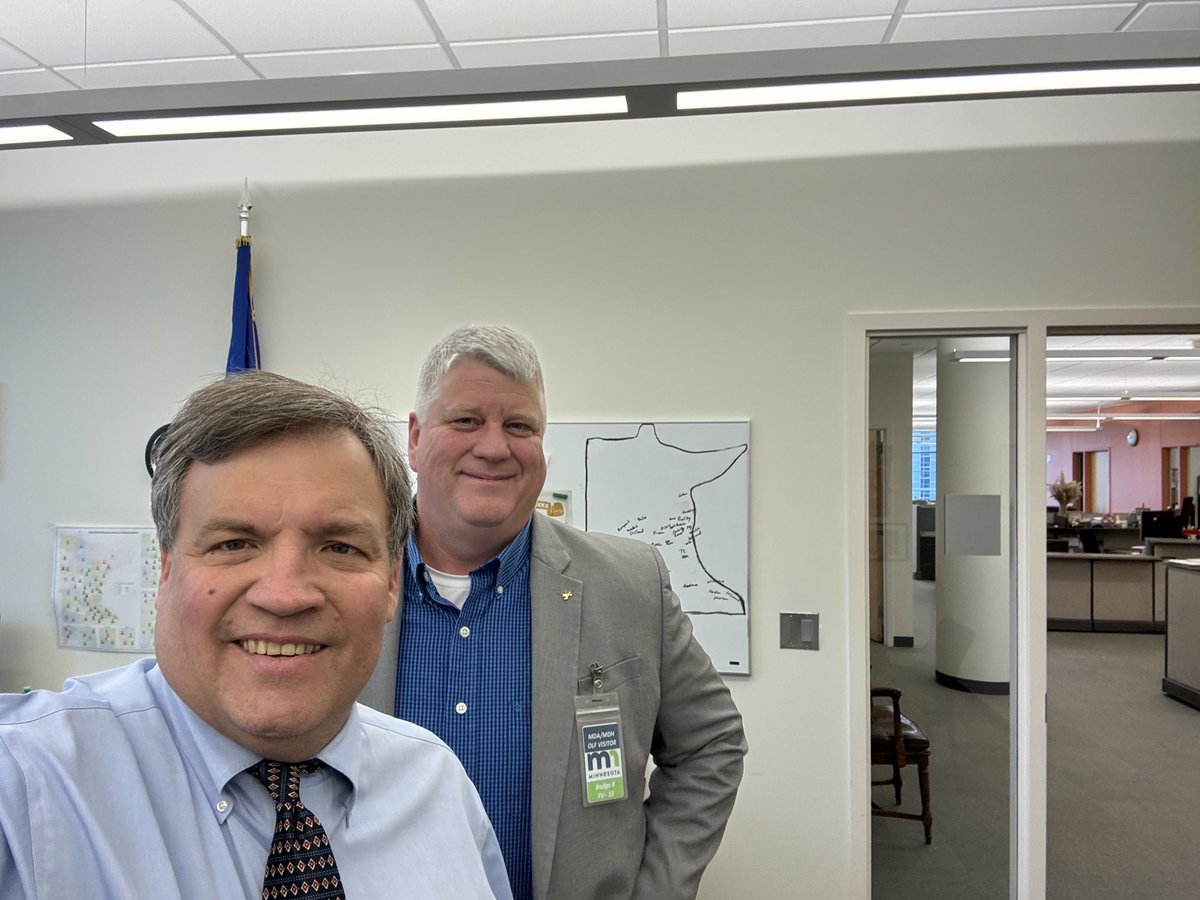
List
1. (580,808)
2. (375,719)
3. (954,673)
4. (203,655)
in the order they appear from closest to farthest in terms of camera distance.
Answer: (203,655) → (375,719) → (580,808) → (954,673)

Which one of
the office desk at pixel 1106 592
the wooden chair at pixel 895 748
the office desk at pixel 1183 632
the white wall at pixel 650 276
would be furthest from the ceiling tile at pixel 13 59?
the office desk at pixel 1106 592

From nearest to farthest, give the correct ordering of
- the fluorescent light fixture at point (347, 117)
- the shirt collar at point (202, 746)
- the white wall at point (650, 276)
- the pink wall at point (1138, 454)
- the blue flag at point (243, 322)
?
the shirt collar at point (202, 746) → the fluorescent light fixture at point (347, 117) → the white wall at point (650, 276) → the blue flag at point (243, 322) → the pink wall at point (1138, 454)

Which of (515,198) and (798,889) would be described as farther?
(515,198)

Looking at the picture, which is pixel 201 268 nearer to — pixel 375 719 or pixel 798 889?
pixel 375 719

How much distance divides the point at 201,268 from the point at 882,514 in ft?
9.67

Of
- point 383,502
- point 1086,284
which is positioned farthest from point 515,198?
point 383,502

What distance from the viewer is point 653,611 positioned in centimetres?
156

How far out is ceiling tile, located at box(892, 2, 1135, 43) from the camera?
8.25ft

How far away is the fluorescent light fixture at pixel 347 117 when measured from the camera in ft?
6.81

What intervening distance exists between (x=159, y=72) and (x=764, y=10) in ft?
7.02

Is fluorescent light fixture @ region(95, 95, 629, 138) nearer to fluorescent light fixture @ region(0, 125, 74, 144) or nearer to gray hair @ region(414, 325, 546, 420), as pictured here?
fluorescent light fixture @ region(0, 125, 74, 144)

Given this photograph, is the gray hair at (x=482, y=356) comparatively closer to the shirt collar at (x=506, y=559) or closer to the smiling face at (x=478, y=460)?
the smiling face at (x=478, y=460)

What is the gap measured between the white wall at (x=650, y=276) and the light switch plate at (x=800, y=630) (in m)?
0.03

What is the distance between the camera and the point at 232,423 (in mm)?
771
